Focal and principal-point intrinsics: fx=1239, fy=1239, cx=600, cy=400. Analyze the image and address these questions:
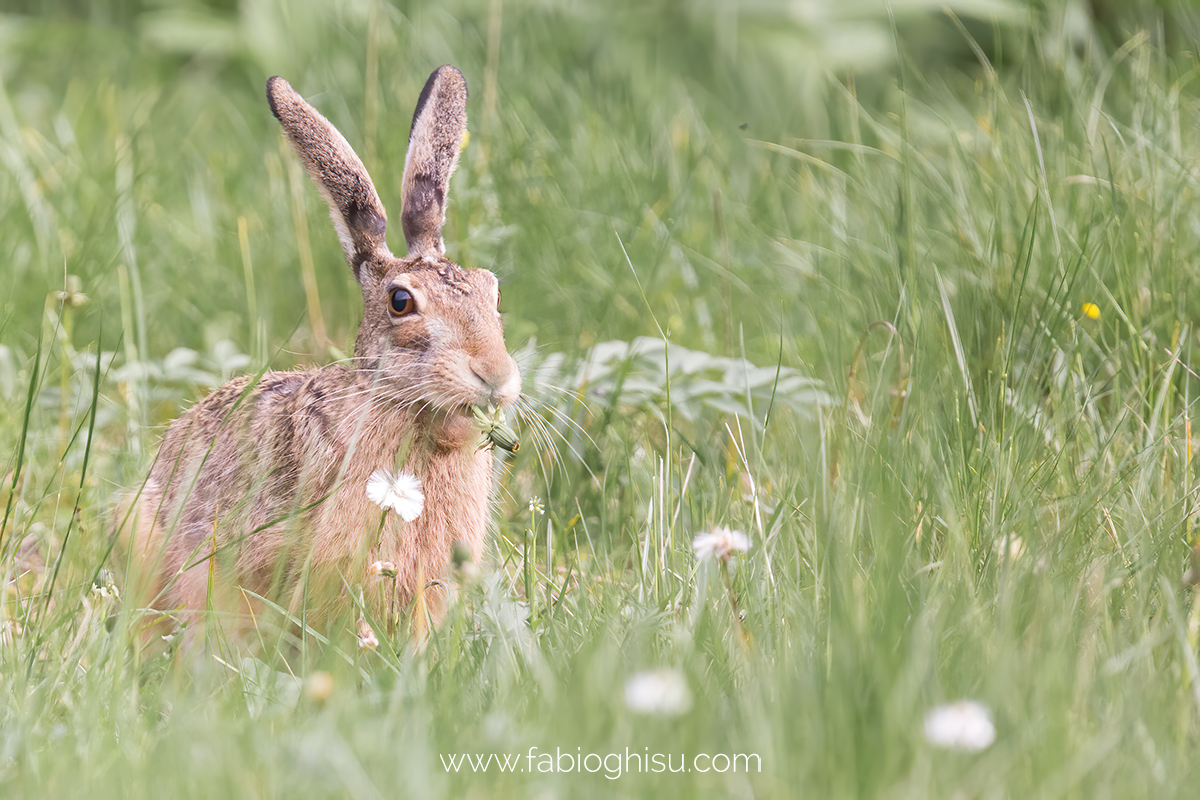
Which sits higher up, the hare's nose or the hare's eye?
the hare's eye

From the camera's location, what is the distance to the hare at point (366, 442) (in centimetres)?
302

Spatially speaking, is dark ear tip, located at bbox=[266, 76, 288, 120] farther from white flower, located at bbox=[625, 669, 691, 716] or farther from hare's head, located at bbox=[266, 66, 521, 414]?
white flower, located at bbox=[625, 669, 691, 716]

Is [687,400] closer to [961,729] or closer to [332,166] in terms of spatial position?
[332,166]

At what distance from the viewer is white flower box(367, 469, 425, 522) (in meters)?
2.78

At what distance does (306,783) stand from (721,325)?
2.87 meters

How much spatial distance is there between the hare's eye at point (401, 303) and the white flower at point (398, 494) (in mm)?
437

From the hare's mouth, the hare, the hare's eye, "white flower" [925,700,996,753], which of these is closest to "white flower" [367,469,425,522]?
the hare

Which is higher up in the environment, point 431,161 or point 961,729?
point 431,161

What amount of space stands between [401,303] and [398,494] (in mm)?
569

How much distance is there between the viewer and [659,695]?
177cm

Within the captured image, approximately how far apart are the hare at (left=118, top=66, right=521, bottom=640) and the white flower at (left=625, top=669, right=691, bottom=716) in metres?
1.13

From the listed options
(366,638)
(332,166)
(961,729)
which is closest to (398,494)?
(366,638)

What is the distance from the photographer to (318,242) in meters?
4.75

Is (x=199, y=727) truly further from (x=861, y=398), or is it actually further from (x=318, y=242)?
(x=318, y=242)
